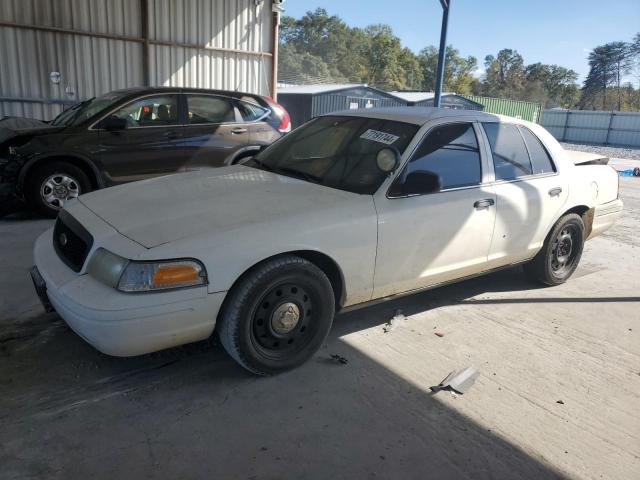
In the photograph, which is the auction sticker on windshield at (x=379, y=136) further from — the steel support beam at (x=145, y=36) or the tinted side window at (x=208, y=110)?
the steel support beam at (x=145, y=36)

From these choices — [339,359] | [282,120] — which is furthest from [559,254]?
[282,120]

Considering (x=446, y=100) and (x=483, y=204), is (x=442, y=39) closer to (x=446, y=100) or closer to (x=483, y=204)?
(x=483, y=204)

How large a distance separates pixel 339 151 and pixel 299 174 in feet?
1.15

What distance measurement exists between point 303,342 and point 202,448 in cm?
96

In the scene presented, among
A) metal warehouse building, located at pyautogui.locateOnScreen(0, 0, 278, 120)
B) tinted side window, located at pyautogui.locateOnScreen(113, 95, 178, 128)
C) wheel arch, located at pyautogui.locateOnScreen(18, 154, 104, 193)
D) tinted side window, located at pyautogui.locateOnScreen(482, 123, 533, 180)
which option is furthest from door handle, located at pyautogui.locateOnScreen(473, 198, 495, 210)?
metal warehouse building, located at pyautogui.locateOnScreen(0, 0, 278, 120)

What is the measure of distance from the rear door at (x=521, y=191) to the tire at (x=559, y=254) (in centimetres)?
19

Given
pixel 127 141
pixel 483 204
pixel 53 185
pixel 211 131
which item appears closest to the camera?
pixel 483 204

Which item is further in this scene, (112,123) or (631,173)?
(631,173)

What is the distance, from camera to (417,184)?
139 inches

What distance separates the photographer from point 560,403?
123 inches

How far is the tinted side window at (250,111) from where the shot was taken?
25.6 feet

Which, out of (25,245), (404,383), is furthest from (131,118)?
(404,383)

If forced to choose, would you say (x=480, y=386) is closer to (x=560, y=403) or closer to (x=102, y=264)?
(x=560, y=403)

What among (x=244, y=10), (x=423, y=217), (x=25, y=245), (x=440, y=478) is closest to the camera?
(x=440, y=478)
